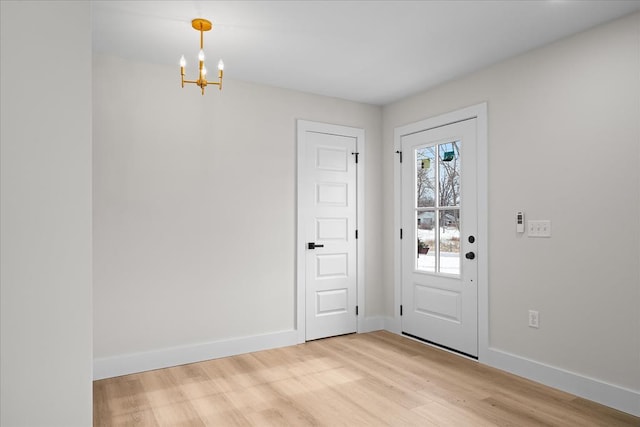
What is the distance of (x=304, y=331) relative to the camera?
3992mm

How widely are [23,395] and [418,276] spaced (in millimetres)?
3557

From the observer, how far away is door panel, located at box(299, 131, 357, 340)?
4.06m

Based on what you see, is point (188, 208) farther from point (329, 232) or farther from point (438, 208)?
point (438, 208)

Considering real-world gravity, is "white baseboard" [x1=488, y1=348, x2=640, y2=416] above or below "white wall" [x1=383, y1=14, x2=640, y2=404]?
below

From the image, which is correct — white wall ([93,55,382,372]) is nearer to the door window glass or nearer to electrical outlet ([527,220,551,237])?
the door window glass

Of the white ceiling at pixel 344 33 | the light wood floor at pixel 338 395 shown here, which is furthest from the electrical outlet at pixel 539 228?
the white ceiling at pixel 344 33

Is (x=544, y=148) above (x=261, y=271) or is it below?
above

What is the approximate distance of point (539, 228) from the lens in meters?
2.98

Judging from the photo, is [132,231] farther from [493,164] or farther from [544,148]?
[544,148]

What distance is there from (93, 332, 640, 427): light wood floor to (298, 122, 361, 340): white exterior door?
65 centimetres

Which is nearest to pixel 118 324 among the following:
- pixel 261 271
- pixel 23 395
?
pixel 261 271

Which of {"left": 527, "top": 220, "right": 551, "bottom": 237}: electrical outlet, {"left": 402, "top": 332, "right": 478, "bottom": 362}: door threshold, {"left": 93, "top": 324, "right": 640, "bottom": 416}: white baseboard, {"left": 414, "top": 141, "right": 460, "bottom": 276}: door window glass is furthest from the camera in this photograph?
{"left": 414, "top": 141, "right": 460, "bottom": 276}: door window glass

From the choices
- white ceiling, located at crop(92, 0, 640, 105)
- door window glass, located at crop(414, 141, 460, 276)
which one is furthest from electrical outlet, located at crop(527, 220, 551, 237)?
white ceiling, located at crop(92, 0, 640, 105)

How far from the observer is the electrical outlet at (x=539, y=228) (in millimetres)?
2930
